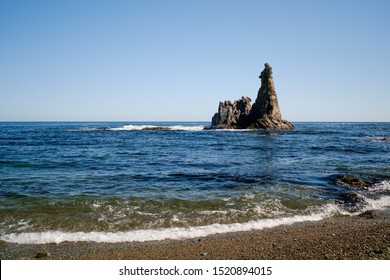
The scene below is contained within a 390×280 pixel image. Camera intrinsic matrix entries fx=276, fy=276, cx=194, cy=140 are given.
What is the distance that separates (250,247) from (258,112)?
83.3 m

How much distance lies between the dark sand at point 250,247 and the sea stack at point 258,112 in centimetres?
7686

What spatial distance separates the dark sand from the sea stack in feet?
252

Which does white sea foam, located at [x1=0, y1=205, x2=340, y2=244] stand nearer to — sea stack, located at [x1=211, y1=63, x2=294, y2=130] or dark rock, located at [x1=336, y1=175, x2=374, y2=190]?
dark rock, located at [x1=336, y1=175, x2=374, y2=190]

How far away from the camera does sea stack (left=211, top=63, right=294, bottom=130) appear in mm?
84312

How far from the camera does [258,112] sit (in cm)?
8819

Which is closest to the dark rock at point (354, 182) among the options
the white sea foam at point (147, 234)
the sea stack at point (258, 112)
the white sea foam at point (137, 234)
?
the white sea foam at point (147, 234)

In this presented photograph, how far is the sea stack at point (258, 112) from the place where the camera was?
84312 mm

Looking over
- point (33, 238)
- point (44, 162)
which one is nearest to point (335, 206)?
point (33, 238)

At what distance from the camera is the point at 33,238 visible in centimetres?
895

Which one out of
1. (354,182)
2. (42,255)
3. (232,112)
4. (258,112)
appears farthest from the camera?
(232,112)

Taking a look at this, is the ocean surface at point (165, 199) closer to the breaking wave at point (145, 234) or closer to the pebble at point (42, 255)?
the breaking wave at point (145, 234)

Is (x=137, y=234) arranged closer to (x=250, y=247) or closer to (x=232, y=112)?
(x=250, y=247)

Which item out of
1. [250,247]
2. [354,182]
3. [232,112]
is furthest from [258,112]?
[250,247]

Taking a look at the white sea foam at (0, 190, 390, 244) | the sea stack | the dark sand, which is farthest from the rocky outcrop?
the dark sand
